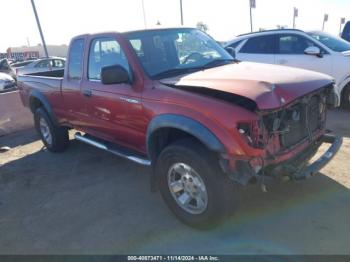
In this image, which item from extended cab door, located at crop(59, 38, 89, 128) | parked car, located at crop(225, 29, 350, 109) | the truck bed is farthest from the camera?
parked car, located at crop(225, 29, 350, 109)

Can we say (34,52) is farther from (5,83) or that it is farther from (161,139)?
(161,139)

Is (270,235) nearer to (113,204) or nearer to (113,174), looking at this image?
(113,204)

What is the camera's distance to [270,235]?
11.1 ft

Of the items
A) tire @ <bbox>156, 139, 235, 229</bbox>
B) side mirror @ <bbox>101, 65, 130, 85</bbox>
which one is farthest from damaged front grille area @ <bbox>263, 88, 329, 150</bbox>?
side mirror @ <bbox>101, 65, 130, 85</bbox>

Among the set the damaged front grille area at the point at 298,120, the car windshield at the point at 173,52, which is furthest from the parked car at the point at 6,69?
the damaged front grille area at the point at 298,120

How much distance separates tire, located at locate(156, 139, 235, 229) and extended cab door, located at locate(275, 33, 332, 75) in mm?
5537

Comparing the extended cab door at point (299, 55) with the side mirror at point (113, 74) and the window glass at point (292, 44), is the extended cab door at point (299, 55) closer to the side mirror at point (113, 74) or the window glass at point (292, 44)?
the window glass at point (292, 44)

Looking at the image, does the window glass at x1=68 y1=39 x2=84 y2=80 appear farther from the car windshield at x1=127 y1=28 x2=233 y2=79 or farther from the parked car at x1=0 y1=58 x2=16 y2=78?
the parked car at x1=0 y1=58 x2=16 y2=78

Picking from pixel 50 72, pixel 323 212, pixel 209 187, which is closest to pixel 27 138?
pixel 50 72

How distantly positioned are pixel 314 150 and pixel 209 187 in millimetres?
1303

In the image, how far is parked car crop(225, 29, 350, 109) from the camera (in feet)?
24.8

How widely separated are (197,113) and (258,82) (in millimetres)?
619

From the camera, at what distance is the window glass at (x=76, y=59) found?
199 inches

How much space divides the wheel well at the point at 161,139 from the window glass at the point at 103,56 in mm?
887
